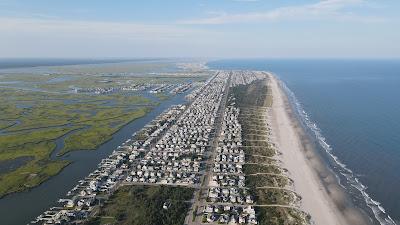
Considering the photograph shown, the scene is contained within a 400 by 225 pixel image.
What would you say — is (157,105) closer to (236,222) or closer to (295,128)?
(295,128)

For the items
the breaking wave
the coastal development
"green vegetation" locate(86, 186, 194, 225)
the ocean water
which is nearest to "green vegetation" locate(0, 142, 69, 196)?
the coastal development

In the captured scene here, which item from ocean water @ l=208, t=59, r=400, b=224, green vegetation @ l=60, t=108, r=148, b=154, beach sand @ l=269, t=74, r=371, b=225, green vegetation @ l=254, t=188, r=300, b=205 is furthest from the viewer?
green vegetation @ l=60, t=108, r=148, b=154

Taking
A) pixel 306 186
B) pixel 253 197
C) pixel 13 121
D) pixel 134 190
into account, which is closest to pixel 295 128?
pixel 306 186

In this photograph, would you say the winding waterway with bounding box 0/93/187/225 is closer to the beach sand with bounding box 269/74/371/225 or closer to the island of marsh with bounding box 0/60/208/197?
the island of marsh with bounding box 0/60/208/197

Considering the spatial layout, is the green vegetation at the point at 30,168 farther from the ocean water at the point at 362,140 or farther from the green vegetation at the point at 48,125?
the ocean water at the point at 362,140

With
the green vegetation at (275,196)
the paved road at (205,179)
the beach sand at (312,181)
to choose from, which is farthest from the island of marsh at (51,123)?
the beach sand at (312,181)
